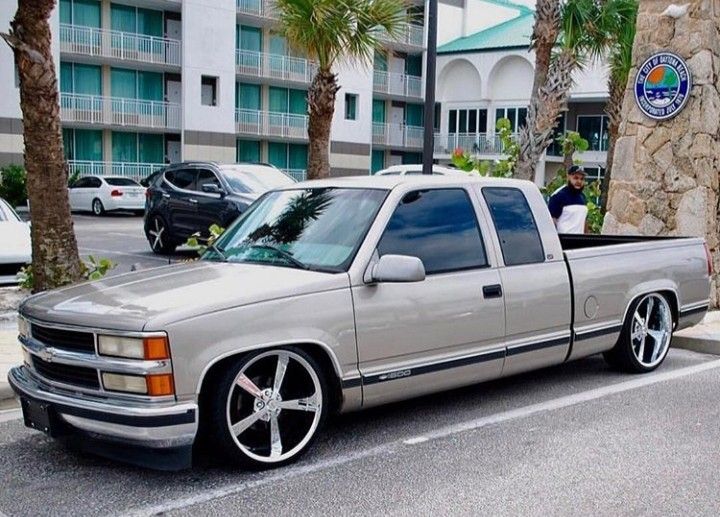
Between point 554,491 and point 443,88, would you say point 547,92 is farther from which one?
point 443,88

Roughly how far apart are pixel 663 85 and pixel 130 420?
353 inches

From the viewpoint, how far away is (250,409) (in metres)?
5.17

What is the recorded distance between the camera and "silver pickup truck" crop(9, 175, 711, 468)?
190 inches

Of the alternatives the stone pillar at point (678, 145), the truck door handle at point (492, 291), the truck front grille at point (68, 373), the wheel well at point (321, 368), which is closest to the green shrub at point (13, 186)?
the stone pillar at point (678, 145)

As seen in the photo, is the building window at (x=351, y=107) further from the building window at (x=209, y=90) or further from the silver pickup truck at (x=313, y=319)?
the silver pickup truck at (x=313, y=319)

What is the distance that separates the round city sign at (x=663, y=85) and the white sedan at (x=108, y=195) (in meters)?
24.0

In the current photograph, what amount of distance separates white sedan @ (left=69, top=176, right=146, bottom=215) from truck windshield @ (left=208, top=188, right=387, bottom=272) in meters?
27.2

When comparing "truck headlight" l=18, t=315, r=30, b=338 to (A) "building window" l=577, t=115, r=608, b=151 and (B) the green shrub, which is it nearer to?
(B) the green shrub

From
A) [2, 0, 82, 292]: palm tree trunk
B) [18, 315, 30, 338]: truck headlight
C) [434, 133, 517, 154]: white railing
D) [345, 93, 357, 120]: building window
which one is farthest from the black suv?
[434, 133, 517, 154]: white railing

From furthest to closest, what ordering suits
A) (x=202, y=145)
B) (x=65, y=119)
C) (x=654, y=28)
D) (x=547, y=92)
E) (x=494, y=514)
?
(x=202, y=145), (x=65, y=119), (x=547, y=92), (x=654, y=28), (x=494, y=514)

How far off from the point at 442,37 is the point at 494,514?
5050 centimetres

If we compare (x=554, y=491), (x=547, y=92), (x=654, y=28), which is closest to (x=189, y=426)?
(x=554, y=491)

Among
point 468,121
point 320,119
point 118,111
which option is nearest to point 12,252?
point 320,119

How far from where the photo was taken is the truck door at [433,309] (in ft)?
18.5
